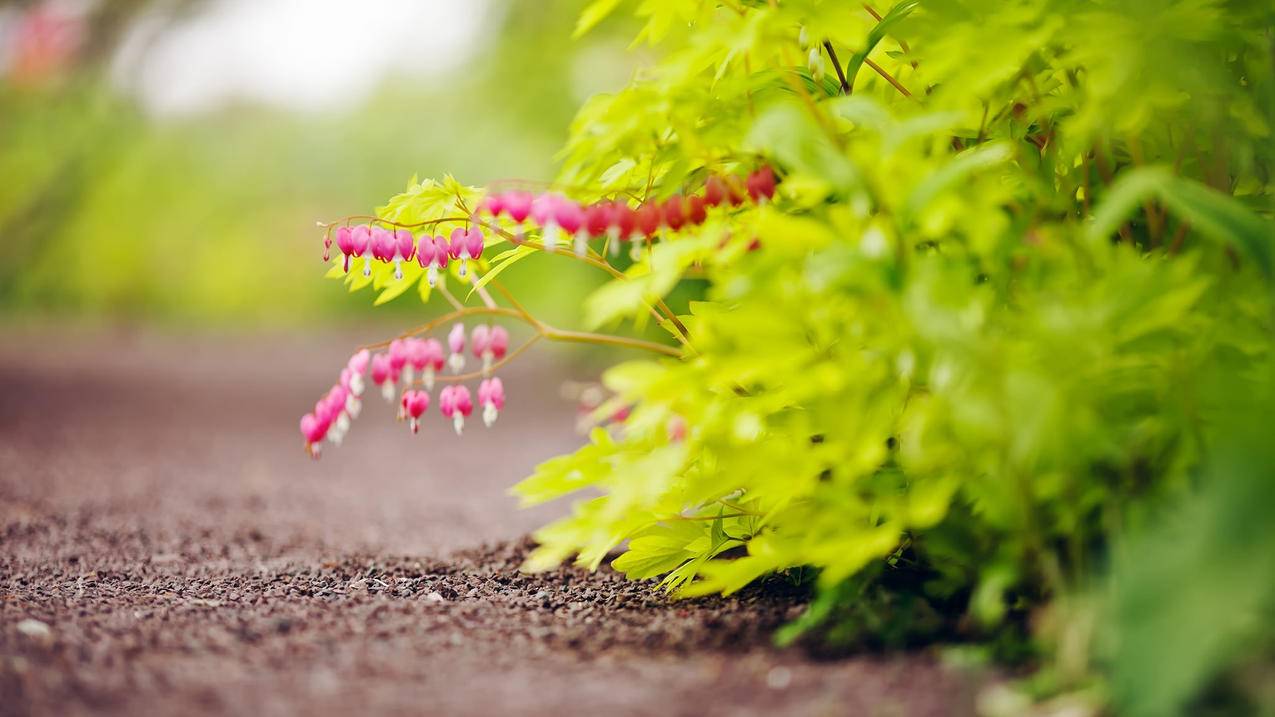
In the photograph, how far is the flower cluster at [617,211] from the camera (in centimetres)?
190

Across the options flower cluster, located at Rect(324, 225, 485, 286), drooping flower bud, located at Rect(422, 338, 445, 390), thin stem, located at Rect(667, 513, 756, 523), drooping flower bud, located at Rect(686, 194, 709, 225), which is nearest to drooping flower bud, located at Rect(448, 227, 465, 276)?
flower cluster, located at Rect(324, 225, 485, 286)

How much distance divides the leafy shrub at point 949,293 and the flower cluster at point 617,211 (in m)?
0.05

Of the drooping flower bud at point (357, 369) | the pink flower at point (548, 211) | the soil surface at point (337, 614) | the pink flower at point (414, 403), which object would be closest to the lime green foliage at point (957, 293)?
the pink flower at point (548, 211)

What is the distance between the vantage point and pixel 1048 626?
5.70 feet

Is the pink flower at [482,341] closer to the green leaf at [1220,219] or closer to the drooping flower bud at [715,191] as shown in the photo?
the drooping flower bud at [715,191]

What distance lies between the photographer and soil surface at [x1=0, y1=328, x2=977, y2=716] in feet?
5.93

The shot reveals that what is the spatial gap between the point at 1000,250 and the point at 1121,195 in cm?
30

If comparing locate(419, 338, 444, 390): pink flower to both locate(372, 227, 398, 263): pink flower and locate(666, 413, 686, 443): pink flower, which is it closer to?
→ locate(372, 227, 398, 263): pink flower

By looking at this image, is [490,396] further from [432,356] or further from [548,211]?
[548,211]

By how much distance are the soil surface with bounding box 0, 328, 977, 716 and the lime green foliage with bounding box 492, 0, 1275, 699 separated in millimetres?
233

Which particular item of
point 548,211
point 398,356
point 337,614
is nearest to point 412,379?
point 398,356

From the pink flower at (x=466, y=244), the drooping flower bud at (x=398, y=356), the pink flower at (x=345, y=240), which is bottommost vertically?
the drooping flower bud at (x=398, y=356)

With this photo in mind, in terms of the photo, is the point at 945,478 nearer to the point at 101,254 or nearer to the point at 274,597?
the point at 274,597

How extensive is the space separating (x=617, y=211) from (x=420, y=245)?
0.49 meters
